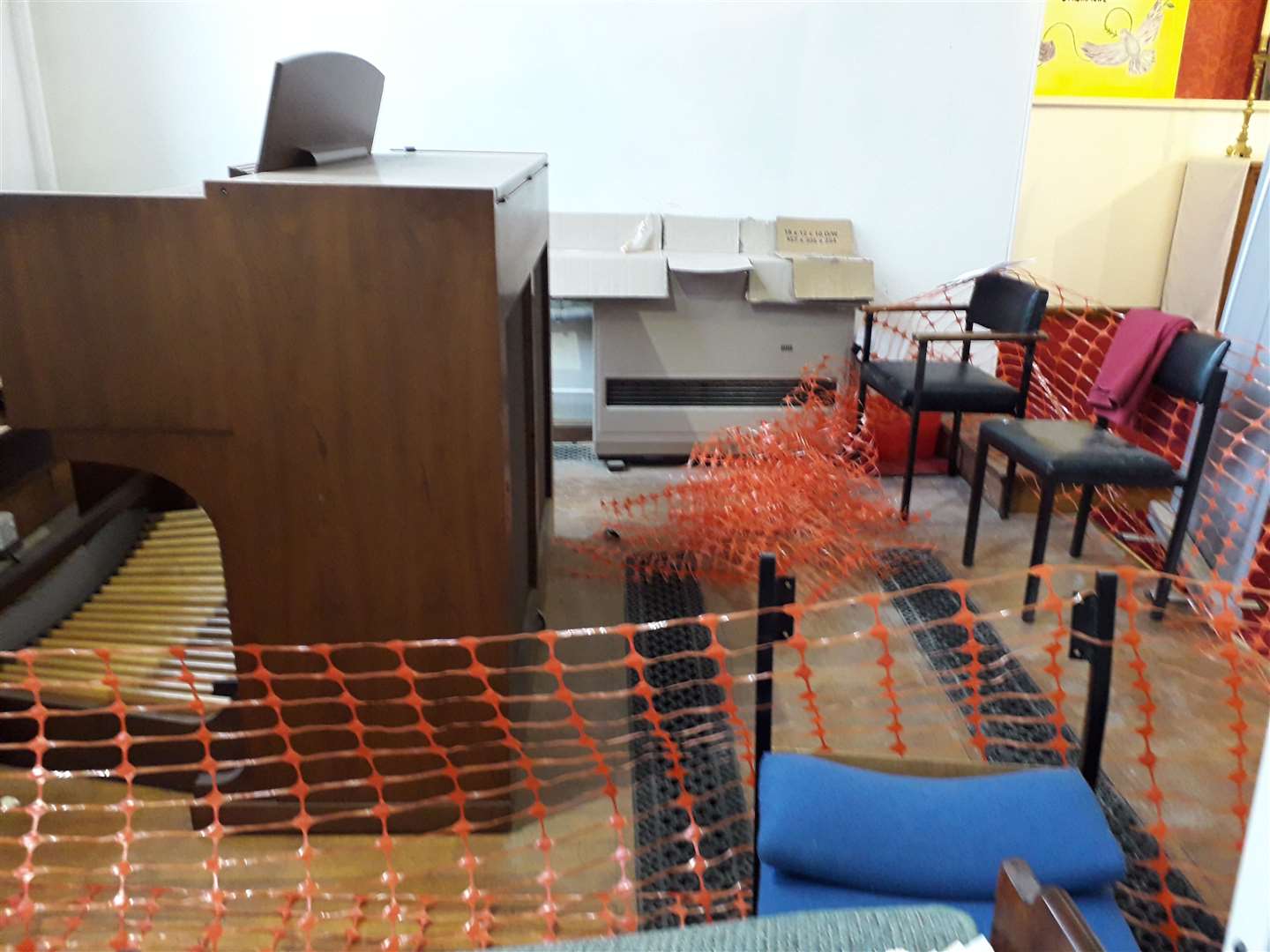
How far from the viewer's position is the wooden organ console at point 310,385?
4.52 feet

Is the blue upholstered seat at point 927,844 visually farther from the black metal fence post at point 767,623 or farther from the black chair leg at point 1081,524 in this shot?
the black chair leg at point 1081,524

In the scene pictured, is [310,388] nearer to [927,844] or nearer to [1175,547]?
[927,844]

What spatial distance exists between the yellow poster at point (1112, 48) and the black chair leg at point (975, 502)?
8.35 ft

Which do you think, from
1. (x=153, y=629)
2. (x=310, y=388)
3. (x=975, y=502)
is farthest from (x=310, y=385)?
(x=975, y=502)

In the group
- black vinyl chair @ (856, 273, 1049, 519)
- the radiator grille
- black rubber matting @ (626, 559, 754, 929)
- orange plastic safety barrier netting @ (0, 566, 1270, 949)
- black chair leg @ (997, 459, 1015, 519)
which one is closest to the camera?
orange plastic safety barrier netting @ (0, 566, 1270, 949)

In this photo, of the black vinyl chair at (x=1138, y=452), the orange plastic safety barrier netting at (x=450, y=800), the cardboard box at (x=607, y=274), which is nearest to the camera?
the orange plastic safety barrier netting at (x=450, y=800)

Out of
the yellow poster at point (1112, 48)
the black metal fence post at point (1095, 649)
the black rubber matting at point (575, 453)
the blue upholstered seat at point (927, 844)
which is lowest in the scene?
the black rubber matting at point (575, 453)

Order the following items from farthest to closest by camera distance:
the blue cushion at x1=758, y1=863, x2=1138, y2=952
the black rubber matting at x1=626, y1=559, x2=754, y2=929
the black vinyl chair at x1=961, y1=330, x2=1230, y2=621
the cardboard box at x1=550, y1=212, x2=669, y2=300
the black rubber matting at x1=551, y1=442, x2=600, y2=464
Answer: the black rubber matting at x1=551, y1=442, x2=600, y2=464 < the cardboard box at x1=550, y1=212, x2=669, y2=300 < the black vinyl chair at x1=961, y1=330, x2=1230, y2=621 < the black rubber matting at x1=626, y1=559, x2=754, y2=929 < the blue cushion at x1=758, y1=863, x2=1138, y2=952

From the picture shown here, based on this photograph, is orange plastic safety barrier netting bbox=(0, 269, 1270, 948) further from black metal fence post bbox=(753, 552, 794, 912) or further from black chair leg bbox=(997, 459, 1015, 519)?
black chair leg bbox=(997, 459, 1015, 519)

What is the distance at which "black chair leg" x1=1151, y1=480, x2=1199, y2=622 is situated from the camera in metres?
2.45

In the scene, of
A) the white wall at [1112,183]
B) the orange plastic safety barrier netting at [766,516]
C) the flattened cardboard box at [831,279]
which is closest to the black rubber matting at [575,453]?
the orange plastic safety barrier netting at [766,516]

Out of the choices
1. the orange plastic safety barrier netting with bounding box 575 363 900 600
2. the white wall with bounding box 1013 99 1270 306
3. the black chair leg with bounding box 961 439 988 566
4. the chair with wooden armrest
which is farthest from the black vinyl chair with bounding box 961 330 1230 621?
the white wall with bounding box 1013 99 1270 306

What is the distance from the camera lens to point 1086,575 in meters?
2.84

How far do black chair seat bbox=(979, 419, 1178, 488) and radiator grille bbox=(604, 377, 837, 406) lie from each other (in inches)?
43.8
